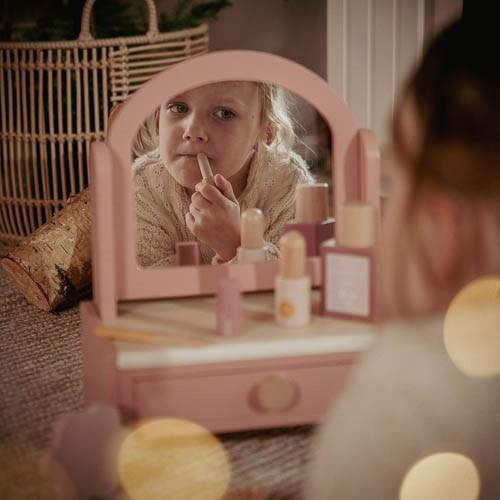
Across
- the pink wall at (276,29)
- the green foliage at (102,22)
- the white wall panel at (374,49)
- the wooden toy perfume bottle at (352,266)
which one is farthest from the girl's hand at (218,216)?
the pink wall at (276,29)

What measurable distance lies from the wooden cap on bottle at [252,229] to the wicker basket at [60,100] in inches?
39.1

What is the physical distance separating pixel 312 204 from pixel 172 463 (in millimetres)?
365

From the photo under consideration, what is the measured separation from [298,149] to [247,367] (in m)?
0.52

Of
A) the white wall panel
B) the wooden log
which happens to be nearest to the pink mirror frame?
the wooden log

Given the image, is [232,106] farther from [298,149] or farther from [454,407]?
[454,407]

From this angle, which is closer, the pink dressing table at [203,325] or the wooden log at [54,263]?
the pink dressing table at [203,325]

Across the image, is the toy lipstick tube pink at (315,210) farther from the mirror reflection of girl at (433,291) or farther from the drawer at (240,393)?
the mirror reflection of girl at (433,291)

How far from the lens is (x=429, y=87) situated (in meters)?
0.74

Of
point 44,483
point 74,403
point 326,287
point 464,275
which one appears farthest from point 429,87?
point 74,403

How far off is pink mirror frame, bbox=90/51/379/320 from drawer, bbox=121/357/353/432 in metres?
0.11

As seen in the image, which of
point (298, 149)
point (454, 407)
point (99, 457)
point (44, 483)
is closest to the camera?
point (454, 407)

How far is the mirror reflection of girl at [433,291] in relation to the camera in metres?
0.72

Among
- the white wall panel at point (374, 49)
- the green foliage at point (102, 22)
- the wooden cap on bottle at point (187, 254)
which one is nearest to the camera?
the wooden cap on bottle at point (187, 254)

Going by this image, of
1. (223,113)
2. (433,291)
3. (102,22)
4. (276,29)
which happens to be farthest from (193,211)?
(276,29)
